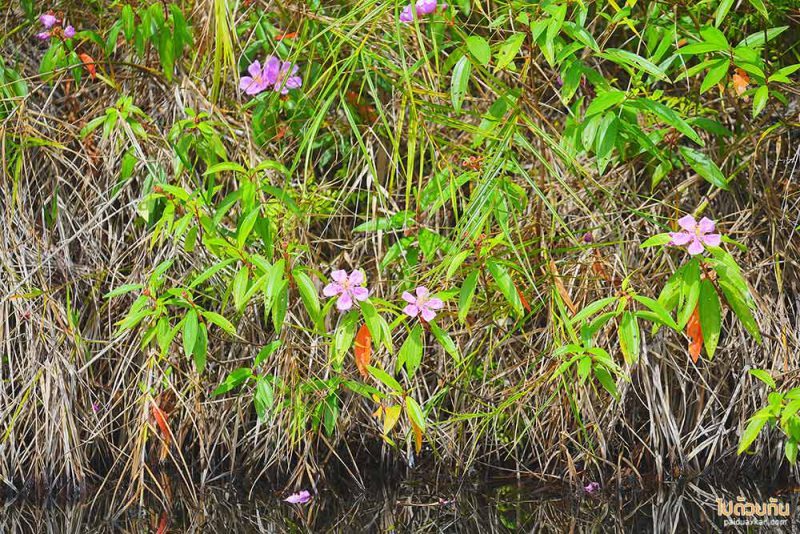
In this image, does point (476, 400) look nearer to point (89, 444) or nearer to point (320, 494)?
point (320, 494)

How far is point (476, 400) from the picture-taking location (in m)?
2.53

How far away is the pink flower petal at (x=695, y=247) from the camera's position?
1.82 metres

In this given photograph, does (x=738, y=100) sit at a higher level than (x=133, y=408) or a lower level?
higher

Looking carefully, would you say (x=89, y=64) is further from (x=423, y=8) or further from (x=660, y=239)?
(x=660, y=239)

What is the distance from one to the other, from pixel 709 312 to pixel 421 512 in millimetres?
929

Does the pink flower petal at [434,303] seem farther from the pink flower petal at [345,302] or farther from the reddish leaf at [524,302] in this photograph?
the reddish leaf at [524,302]

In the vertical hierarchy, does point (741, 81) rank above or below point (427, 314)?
above

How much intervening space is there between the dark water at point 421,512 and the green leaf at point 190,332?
19.7 inches

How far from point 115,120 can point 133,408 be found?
31.6 inches

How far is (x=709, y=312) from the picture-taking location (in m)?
1.87

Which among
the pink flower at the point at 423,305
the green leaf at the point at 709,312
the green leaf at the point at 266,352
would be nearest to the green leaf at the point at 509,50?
the pink flower at the point at 423,305

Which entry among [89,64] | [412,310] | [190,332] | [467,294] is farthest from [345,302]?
[89,64]

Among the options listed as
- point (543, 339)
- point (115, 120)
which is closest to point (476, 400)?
point (543, 339)

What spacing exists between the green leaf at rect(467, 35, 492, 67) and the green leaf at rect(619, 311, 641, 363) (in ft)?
1.96
